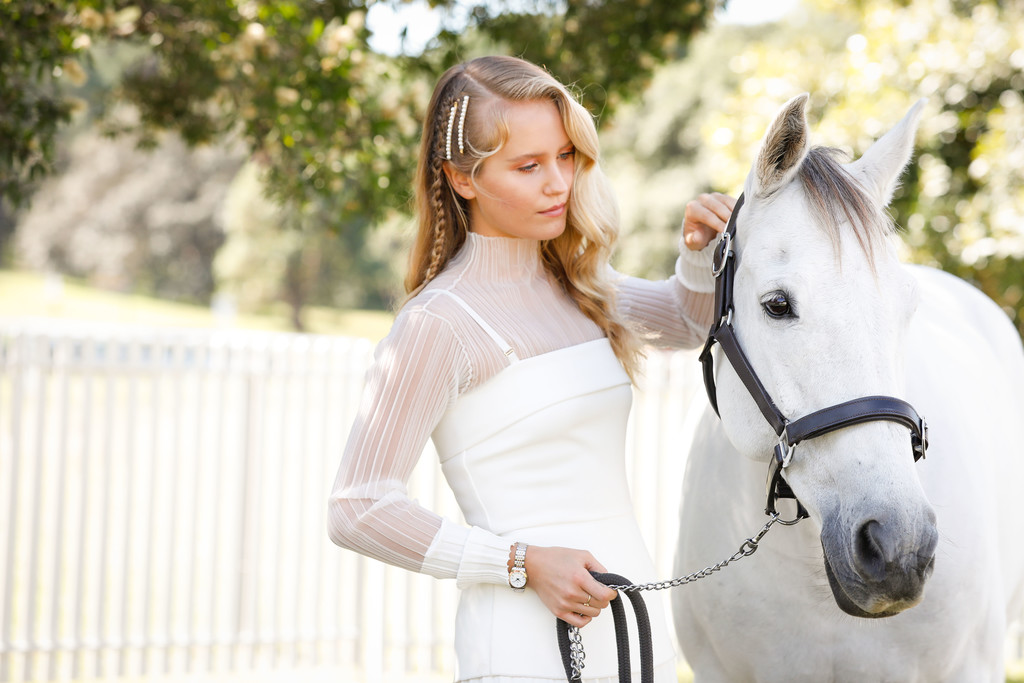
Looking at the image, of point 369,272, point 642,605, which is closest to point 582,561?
point 642,605

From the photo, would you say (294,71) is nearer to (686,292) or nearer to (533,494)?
(686,292)

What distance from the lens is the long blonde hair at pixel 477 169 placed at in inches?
68.6

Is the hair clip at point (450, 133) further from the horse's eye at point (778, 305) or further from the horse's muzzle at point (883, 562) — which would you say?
the horse's muzzle at point (883, 562)

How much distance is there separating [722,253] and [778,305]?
23cm

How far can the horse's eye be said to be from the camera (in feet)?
5.14

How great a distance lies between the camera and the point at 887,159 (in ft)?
5.99

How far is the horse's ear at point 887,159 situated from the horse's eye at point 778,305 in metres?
0.41

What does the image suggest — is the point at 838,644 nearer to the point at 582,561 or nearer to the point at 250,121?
the point at 582,561

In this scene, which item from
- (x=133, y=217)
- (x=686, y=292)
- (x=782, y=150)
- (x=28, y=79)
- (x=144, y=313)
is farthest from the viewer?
(x=133, y=217)

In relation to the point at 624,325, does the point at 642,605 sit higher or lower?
lower

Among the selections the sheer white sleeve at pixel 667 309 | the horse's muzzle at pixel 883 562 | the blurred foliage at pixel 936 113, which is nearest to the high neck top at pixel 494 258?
the sheer white sleeve at pixel 667 309

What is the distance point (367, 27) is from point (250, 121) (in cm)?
71

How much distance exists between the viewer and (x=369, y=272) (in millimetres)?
30922

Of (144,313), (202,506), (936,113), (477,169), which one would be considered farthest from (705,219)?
(144,313)
